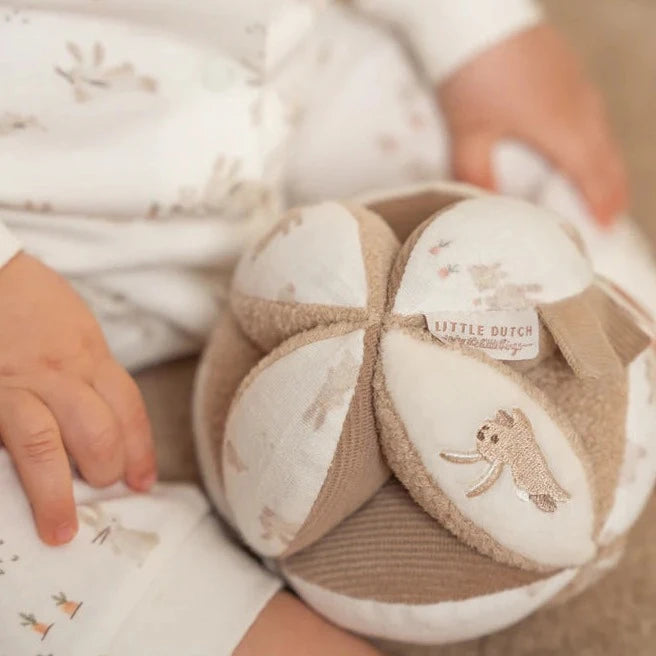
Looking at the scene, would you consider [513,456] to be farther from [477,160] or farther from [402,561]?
[477,160]

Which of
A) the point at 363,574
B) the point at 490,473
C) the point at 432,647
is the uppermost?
the point at 490,473

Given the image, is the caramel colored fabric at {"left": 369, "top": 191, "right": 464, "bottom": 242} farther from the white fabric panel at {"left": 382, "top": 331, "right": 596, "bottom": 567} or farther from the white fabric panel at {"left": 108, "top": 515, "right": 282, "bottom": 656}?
the white fabric panel at {"left": 108, "top": 515, "right": 282, "bottom": 656}

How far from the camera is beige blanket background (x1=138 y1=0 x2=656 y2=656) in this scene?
570 mm

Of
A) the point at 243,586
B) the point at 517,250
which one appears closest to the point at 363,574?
the point at 243,586

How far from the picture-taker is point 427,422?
406 mm

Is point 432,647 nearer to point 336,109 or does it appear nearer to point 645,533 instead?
point 645,533

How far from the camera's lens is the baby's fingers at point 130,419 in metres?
0.53

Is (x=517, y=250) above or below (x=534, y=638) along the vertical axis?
above

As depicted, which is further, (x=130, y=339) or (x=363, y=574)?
(x=130, y=339)

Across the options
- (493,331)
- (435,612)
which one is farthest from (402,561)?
(493,331)

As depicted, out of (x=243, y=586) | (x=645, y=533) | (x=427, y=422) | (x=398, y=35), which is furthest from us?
Result: (x=398, y=35)

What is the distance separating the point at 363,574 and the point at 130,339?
0.87ft

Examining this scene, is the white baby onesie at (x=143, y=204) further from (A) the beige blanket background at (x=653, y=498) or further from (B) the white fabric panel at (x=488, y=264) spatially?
(B) the white fabric panel at (x=488, y=264)

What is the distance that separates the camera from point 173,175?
0.61 meters
